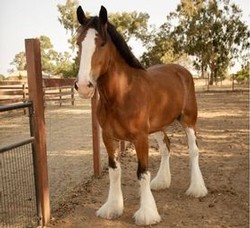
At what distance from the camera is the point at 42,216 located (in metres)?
3.81

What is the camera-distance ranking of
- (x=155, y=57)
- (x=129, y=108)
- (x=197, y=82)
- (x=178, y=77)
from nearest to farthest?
(x=129, y=108) → (x=178, y=77) → (x=155, y=57) → (x=197, y=82)

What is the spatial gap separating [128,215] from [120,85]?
153 cm

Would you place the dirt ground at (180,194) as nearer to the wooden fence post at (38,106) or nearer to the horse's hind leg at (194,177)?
the horse's hind leg at (194,177)

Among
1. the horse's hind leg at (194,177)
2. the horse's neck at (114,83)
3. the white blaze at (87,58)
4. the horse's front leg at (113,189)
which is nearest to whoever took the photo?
the white blaze at (87,58)

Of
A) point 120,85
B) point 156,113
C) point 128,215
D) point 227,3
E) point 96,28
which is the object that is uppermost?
point 227,3

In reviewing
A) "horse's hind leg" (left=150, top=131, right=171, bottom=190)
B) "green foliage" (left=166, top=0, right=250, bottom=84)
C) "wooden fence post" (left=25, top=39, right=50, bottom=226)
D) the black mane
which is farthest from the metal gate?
"green foliage" (left=166, top=0, right=250, bottom=84)

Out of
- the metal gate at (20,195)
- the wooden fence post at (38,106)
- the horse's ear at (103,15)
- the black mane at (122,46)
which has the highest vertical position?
the horse's ear at (103,15)

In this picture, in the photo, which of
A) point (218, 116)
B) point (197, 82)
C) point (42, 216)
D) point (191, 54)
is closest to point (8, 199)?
point (42, 216)

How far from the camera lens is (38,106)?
11.8ft

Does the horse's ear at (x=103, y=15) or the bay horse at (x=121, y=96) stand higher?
the horse's ear at (x=103, y=15)

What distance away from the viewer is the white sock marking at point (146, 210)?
12.4 feet

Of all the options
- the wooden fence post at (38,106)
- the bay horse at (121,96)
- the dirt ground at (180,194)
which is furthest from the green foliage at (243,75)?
the wooden fence post at (38,106)

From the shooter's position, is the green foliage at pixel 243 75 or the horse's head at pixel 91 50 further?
the green foliage at pixel 243 75

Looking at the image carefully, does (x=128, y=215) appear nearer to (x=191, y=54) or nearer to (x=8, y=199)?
(x=8, y=199)
